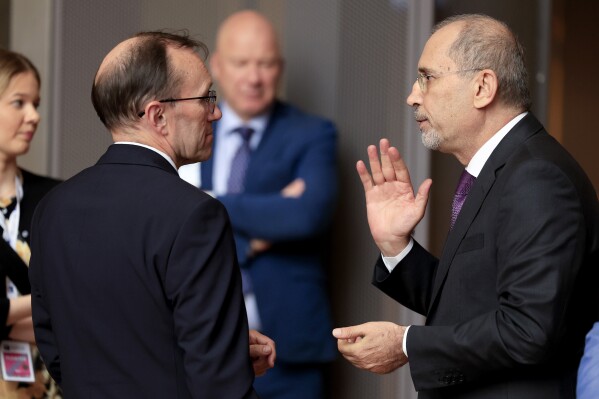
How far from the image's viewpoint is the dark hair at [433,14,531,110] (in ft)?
9.04

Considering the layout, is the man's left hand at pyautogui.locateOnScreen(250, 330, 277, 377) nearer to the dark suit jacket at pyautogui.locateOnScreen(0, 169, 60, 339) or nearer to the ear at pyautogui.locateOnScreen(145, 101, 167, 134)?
the ear at pyautogui.locateOnScreen(145, 101, 167, 134)

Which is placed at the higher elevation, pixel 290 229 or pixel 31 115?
pixel 31 115

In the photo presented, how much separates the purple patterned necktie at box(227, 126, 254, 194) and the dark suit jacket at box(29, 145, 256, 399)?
198 centimetres

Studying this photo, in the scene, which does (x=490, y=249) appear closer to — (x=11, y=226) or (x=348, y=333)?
(x=348, y=333)

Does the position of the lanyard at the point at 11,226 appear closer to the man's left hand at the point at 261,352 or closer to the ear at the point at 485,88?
the man's left hand at the point at 261,352

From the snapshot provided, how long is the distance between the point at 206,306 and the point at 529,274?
712mm

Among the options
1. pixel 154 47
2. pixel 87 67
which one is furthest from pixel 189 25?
pixel 154 47

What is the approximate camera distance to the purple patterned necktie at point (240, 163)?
4.60m

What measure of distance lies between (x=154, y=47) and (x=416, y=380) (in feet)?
3.31

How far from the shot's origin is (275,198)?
14.5ft

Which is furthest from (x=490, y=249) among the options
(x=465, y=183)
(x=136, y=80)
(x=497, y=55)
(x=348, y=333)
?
(x=136, y=80)

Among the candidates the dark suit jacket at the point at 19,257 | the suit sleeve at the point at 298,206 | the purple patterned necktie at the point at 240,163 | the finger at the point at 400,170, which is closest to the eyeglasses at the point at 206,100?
the finger at the point at 400,170

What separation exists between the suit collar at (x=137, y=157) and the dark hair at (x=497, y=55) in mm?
795

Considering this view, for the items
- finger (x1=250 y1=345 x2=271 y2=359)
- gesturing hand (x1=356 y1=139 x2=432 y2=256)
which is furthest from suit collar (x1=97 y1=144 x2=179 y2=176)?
gesturing hand (x1=356 y1=139 x2=432 y2=256)
